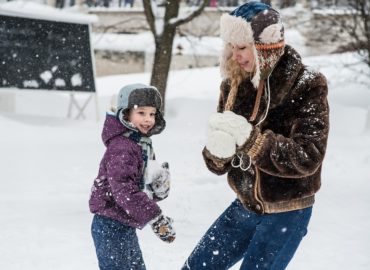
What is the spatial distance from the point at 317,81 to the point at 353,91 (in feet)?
47.2

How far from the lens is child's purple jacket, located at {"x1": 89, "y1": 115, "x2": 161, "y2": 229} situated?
9.59ft

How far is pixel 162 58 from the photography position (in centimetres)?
1242

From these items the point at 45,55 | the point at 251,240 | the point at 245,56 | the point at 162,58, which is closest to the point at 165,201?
the point at 251,240

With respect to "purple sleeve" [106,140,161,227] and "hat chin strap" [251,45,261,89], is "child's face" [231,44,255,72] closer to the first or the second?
"hat chin strap" [251,45,261,89]

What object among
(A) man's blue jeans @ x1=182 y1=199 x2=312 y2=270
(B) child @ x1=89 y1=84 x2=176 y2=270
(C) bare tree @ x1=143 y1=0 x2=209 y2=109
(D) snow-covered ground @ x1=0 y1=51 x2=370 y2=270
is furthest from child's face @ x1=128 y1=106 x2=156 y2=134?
(C) bare tree @ x1=143 y1=0 x2=209 y2=109

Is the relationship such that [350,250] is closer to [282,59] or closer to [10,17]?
[282,59]

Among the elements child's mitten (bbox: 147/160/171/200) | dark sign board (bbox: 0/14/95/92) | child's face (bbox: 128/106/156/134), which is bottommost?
dark sign board (bbox: 0/14/95/92)

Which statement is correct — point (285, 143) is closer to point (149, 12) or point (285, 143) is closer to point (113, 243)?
point (113, 243)

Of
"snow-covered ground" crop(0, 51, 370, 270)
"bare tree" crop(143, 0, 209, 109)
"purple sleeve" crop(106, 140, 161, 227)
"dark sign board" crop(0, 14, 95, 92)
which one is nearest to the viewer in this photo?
"purple sleeve" crop(106, 140, 161, 227)

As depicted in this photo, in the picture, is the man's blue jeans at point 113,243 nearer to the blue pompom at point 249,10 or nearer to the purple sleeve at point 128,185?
the purple sleeve at point 128,185

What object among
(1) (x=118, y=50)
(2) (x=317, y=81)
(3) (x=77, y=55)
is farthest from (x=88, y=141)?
(1) (x=118, y=50)

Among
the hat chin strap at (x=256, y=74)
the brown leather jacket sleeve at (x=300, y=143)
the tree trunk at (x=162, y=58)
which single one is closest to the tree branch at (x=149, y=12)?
the tree trunk at (x=162, y=58)

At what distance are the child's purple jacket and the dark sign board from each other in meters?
9.15

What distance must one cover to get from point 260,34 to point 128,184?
0.95 m
